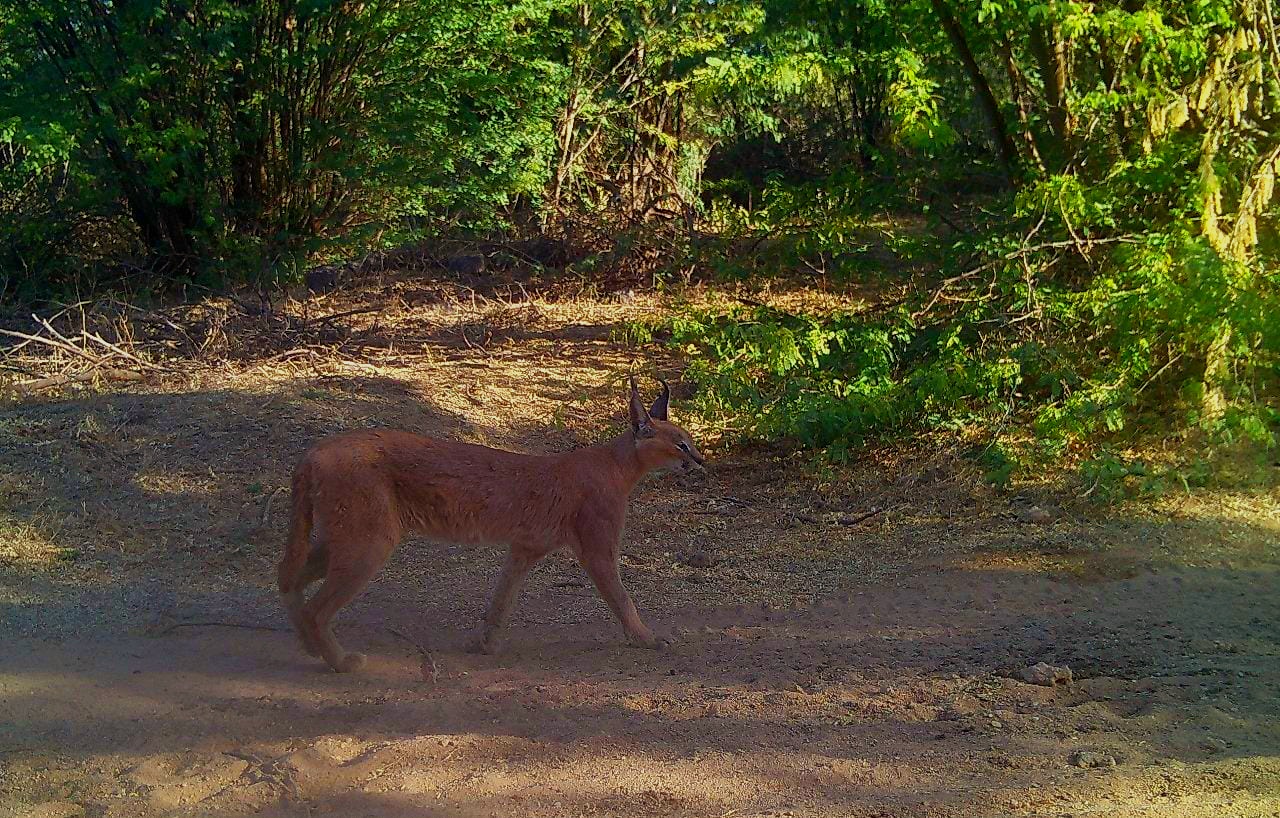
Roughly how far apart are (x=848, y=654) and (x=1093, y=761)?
1.60m

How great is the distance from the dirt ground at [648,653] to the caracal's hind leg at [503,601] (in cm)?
14

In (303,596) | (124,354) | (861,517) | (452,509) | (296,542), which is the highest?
(124,354)

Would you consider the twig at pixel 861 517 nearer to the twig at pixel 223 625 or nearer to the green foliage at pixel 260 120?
the twig at pixel 223 625

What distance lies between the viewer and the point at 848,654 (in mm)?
6270

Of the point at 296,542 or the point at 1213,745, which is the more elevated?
the point at 296,542

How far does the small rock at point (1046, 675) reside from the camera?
5684 millimetres

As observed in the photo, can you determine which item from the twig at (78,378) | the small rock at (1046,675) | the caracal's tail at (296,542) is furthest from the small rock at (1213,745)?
the twig at (78,378)

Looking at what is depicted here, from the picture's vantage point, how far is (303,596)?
6.54m

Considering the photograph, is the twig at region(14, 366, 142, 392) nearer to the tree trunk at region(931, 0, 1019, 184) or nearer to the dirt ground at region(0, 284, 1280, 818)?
the dirt ground at region(0, 284, 1280, 818)

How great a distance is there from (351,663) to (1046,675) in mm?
3473

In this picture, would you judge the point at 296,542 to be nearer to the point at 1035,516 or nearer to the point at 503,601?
the point at 503,601

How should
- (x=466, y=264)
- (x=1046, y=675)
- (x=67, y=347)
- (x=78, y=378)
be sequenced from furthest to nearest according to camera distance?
(x=466, y=264) < (x=67, y=347) < (x=78, y=378) < (x=1046, y=675)

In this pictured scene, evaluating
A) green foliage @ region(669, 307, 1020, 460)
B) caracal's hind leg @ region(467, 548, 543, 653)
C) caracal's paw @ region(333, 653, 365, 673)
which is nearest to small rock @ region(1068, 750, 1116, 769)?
A: caracal's hind leg @ region(467, 548, 543, 653)

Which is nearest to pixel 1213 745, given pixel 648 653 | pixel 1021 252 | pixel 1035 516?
pixel 648 653
